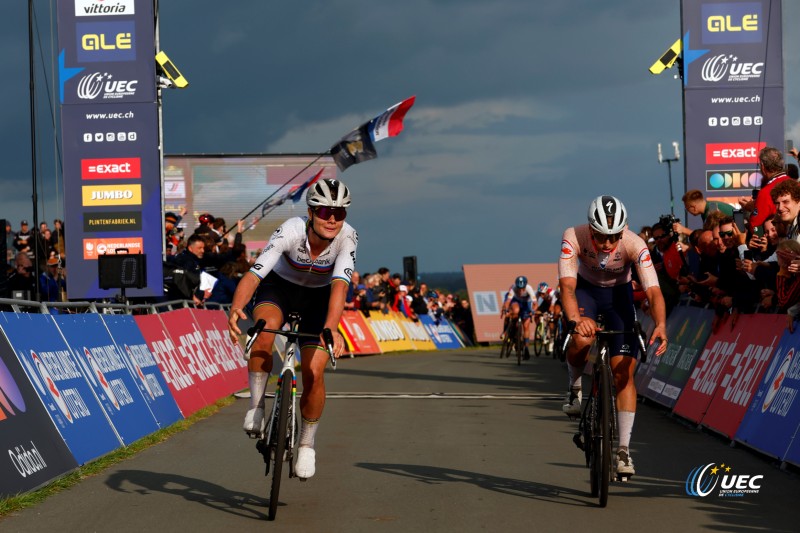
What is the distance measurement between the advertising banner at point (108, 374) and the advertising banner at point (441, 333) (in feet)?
101

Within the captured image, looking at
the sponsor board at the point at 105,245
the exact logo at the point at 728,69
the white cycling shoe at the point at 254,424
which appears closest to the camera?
the white cycling shoe at the point at 254,424

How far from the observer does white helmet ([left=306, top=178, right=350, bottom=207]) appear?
791 centimetres

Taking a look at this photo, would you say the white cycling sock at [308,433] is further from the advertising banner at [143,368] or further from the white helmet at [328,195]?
the advertising banner at [143,368]

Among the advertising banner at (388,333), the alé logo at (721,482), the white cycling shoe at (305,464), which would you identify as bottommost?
the advertising banner at (388,333)

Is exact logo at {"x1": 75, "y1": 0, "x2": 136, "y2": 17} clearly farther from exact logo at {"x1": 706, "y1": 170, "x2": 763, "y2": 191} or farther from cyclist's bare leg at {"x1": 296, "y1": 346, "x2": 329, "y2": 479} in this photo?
cyclist's bare leg at {"x1": 296, "y1": 346, "x2": 329, "y2": 479}

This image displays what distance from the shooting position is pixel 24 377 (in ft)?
27.9

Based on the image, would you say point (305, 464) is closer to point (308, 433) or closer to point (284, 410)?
point (308, 433)

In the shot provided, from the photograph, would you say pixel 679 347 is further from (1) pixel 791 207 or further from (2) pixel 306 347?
(2) pixel 306 347

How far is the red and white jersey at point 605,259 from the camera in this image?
28.5ft

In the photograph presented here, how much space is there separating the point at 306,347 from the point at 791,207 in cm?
538

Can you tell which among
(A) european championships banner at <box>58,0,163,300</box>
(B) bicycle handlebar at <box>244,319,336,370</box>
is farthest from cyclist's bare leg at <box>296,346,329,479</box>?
(A) european championships banner at <box>58,0,163,300</box>

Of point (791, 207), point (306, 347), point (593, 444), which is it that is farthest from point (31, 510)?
point (791, 207)

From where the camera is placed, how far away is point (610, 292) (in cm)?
895

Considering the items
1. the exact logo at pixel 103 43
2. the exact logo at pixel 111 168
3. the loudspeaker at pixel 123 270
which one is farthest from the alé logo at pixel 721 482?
the exact logo at pixel 103 43
